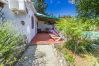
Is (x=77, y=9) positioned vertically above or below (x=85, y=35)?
above

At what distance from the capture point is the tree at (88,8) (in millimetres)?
11227

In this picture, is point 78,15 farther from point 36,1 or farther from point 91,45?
point 36,1

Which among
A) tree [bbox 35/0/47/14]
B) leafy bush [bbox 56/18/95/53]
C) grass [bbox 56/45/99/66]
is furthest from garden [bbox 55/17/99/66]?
tree [bbox 35/0/47/14]

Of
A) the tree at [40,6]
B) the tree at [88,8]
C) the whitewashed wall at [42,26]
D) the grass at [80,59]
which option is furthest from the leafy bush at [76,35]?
the tree at [40,6]

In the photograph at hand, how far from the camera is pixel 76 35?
1472 centimetres

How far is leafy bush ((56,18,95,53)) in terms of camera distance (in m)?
14.3

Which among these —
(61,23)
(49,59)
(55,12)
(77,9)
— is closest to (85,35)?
(61,23)

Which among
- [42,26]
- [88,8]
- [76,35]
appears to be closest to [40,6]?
[42,26]

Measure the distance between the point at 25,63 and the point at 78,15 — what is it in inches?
221

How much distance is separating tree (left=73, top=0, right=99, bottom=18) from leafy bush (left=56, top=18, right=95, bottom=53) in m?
2.10

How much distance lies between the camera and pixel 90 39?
16000 millimetres

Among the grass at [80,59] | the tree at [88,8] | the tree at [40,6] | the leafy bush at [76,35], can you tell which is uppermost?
the tree at [40,6]

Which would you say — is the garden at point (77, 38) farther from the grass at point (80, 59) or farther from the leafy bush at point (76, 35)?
the grass at point (80, 59)

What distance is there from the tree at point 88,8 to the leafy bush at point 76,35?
210 cm
